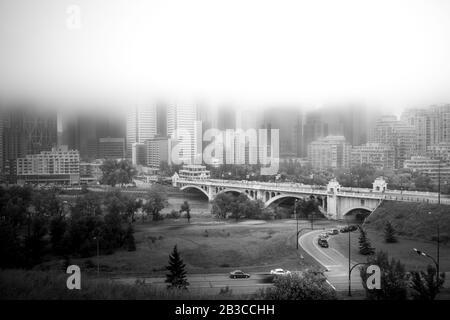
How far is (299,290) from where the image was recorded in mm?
5371

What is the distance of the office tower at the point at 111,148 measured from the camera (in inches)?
538

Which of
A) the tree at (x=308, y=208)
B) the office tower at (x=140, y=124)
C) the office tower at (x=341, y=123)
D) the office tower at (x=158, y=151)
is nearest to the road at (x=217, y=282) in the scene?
the tree at (x=308, y=208)

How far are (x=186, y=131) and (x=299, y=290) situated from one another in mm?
14858

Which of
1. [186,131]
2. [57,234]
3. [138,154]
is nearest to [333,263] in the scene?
[57,234]

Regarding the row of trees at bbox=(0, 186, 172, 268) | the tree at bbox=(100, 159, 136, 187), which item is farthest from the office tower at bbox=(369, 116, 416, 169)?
the row of trees at bbox=(0, 186, 172, 268)

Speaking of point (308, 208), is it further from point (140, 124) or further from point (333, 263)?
point (140, 124)

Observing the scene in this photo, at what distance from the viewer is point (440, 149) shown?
58.9 feet

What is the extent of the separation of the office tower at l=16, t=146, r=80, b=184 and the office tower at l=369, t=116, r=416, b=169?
14646mm

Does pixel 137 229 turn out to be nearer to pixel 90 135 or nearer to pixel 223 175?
pixel 90 135

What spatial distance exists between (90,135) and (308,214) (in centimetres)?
718

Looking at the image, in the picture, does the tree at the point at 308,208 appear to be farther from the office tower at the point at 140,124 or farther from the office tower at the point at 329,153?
the office tower at the point at 329,153

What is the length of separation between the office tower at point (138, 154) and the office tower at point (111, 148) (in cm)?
112

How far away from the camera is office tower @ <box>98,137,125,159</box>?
13.7m
